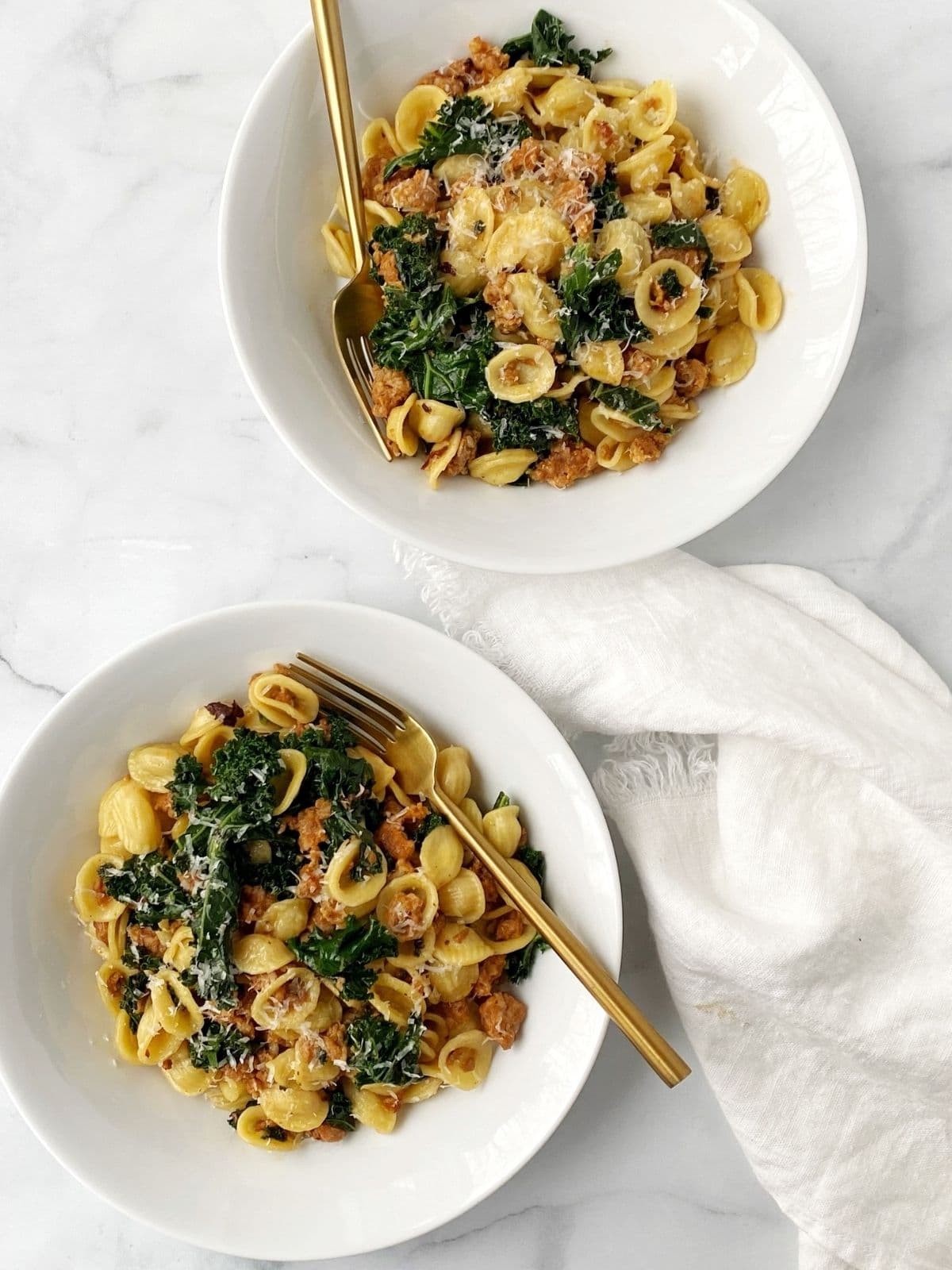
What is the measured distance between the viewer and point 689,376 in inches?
81.7

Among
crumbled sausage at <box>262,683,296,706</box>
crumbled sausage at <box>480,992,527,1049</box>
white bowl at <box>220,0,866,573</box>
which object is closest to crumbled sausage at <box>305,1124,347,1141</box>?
crumbled sausage at <box>480,992,527,1049</box>

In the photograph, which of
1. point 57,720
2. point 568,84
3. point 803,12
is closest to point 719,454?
point 568,84

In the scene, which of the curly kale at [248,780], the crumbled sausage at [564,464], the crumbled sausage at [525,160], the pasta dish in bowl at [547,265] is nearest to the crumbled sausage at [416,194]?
the pasta dish in bowl at [547,265]

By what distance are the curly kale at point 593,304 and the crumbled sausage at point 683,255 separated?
119mm

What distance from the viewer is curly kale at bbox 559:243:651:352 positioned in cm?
190

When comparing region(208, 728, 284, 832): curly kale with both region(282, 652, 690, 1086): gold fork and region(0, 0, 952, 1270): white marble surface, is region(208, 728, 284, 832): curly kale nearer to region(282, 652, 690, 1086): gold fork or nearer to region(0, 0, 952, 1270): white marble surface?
Result: region(282, 652, 690, 1086): gold fork

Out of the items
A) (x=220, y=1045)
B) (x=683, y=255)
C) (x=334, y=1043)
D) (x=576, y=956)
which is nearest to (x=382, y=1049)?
(x=334, y=1043)

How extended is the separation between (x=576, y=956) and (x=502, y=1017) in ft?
0.81

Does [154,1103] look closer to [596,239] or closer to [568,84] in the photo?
[596,239]

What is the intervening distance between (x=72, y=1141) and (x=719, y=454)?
185 cm

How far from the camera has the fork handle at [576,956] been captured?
1902mm

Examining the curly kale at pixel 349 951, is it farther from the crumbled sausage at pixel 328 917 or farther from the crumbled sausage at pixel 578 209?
the crumbled sausage at pixel 578 209

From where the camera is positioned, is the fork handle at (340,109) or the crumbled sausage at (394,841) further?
the crumbled sausage at (394,841)

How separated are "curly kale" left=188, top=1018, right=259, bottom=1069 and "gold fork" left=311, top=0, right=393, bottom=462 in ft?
3.85
